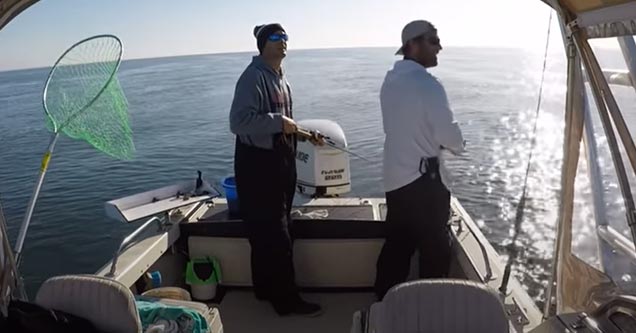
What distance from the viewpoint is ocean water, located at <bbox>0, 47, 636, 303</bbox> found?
25.5 feet

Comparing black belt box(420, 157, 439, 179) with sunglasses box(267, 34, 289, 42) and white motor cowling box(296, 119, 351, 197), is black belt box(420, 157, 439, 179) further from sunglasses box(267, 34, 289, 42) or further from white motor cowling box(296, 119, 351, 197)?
white motor cowling box(296, 119, 351, 197)

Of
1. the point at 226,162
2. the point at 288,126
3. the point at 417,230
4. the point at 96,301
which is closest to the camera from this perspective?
the point at 96,301

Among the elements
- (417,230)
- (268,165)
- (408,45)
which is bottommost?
(417,230)

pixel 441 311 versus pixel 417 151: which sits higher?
pixel 417 151

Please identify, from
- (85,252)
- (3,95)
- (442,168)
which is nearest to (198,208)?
(442,168)

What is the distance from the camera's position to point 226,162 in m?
12.8

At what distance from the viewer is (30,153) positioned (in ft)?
46.0

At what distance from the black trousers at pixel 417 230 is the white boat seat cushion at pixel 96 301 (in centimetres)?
A: 143

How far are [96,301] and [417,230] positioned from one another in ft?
5.22

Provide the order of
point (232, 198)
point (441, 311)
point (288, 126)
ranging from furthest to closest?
point (232, 198) < point (288, 126) < point (441, 311)

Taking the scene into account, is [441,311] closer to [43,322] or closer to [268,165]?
[43,322]

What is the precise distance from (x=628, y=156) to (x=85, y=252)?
7.89 metres

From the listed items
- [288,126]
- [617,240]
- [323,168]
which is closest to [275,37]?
[288,126]

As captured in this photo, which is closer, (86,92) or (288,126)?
(288,126)
